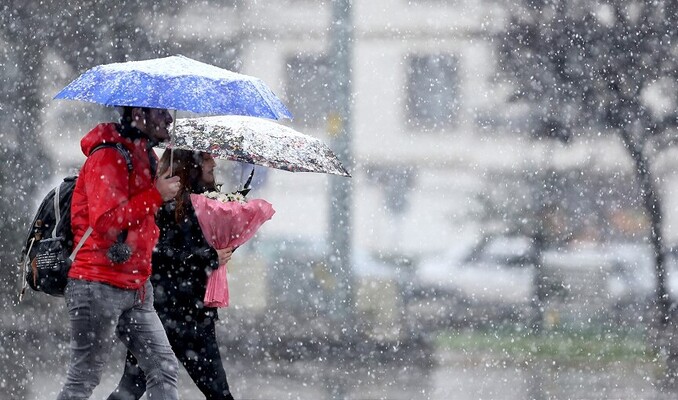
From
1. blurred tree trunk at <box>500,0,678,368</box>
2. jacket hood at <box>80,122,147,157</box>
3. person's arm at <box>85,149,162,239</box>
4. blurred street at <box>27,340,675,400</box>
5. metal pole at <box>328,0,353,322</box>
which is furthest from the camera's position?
blurred tree trunk at <box>500,0,678,368</box>

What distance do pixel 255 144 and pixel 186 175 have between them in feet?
1.18

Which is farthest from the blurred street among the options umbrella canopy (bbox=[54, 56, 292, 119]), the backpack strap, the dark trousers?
umbrella canopy (bbox=[54, 56, 292, 119])

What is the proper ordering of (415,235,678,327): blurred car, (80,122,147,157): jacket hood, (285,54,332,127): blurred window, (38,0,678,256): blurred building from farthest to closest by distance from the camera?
(285,54,332,127): blurred window
(38,0,678,256): blurred building
(415,235,678,327): blurred car
(80,122,147,157): jacket hood

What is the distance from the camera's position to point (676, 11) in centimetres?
1259

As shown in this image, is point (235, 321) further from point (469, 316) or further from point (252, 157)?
point (252, 157)

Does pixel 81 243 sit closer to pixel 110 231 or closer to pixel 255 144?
pixel 110 231

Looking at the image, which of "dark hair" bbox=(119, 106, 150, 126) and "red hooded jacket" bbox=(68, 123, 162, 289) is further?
"dark hair" bbox=(119, 106, 150, 126)

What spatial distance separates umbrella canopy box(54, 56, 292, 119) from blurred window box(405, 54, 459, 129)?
13774 millimetres

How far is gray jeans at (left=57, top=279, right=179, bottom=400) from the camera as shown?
505 centimetres

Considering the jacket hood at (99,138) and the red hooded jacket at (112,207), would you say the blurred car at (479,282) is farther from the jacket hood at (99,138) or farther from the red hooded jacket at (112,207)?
the jacket hood at (99,138)

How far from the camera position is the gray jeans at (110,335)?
5051 mm

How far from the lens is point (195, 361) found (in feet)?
19.0

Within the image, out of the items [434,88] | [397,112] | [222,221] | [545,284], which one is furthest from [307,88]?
[222,221]

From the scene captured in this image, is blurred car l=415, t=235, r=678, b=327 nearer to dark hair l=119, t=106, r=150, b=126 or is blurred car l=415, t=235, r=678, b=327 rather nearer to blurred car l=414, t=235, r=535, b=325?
blurred car l=414, t=235, r=535, b=325
